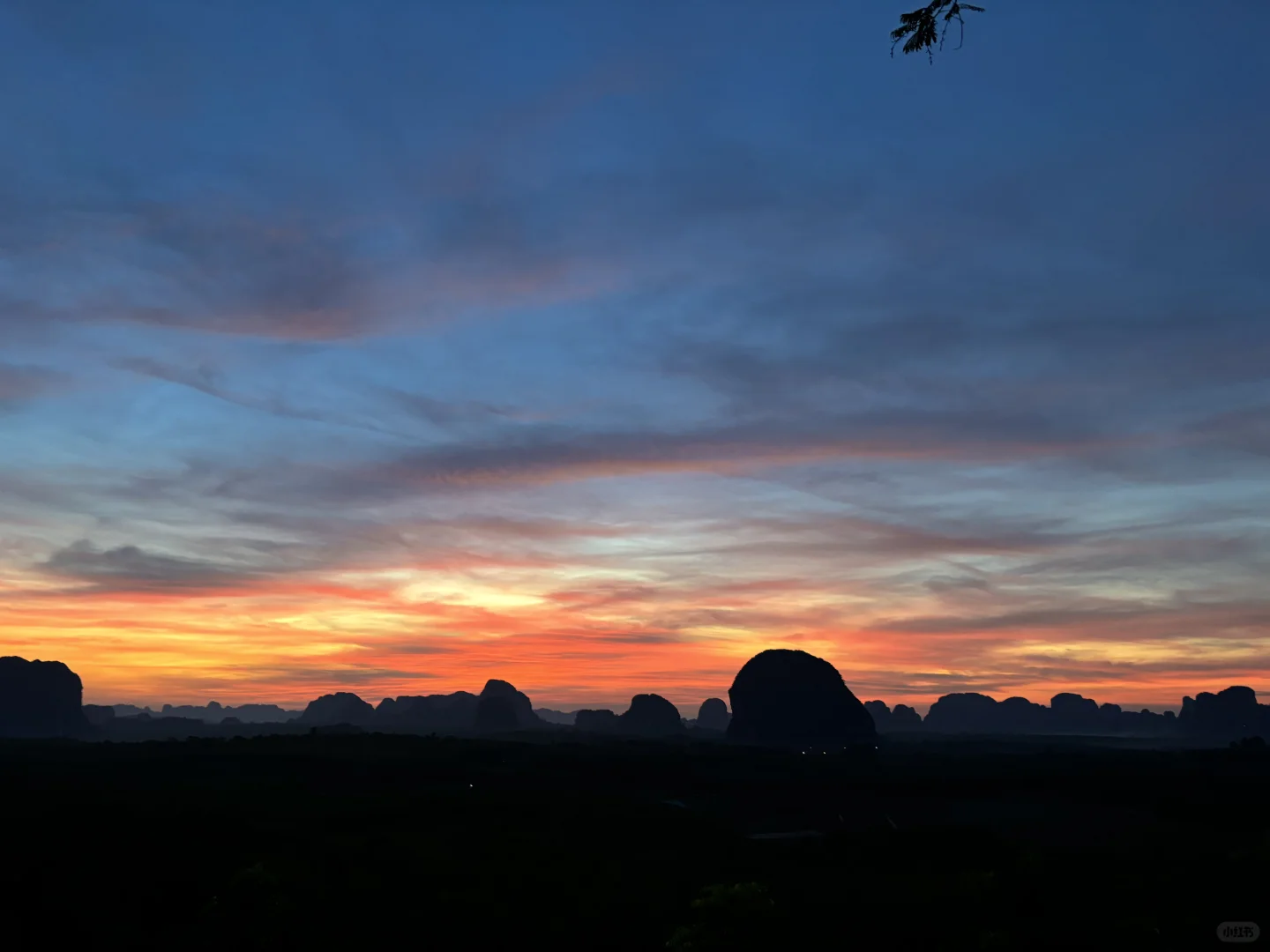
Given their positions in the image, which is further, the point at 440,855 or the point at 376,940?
the point at 440,855

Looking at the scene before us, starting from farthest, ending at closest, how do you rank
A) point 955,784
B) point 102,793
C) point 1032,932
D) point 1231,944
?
point 955,784 → point 102,793 → point 1032,932 → point 1231,944

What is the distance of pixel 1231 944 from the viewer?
35562 mm

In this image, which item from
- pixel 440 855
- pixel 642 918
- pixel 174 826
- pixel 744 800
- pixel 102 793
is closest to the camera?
pixel 642 918

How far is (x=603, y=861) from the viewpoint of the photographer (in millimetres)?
58875

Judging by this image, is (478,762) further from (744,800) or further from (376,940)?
(376,940)

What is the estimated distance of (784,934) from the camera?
41.3 metres

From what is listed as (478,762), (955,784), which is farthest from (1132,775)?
(478,762)

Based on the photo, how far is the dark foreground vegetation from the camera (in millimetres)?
41031

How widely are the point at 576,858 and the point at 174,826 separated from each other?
2833cm

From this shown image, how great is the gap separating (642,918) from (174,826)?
3676 cm

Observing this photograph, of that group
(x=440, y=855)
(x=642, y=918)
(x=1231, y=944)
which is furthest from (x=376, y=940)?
(x=1231, y=944)

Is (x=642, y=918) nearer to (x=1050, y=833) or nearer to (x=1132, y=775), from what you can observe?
(x=1050, y=833)

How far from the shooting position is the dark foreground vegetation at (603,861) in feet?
135

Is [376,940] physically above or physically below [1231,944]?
below
